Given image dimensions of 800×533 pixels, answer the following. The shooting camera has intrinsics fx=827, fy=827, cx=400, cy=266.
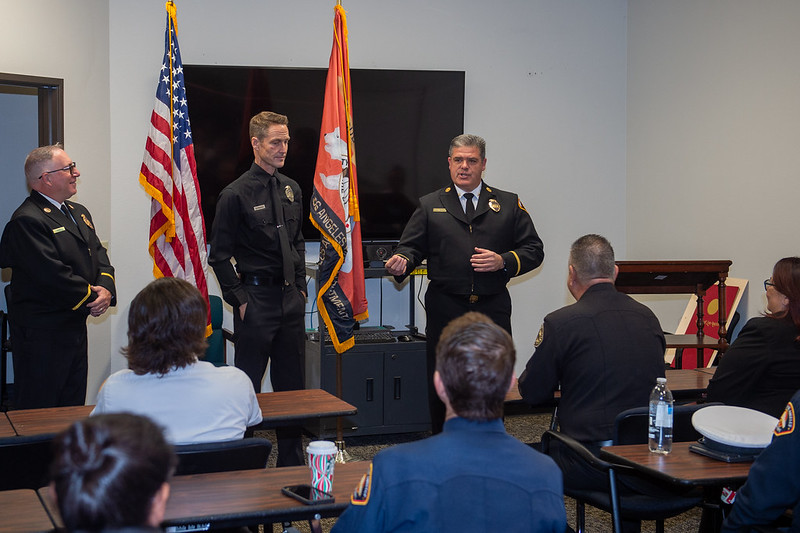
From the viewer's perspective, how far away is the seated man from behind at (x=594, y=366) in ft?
9.86

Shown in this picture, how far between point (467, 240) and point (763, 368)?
184cm

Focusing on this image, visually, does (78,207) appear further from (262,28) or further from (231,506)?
(231,506)

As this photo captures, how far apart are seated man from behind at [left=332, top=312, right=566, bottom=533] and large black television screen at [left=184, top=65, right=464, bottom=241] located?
4.24m

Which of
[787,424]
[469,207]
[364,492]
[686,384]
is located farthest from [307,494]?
[469,207]

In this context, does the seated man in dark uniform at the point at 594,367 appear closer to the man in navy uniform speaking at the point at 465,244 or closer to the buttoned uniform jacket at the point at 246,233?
the man in navy uniform speaking at the point at 465,244

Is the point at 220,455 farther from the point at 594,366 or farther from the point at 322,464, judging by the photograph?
the point at 594,366

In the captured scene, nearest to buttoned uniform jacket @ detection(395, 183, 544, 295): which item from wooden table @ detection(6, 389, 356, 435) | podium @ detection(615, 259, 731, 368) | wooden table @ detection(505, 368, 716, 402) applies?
podium @ detection(615, 259, 731, 368)

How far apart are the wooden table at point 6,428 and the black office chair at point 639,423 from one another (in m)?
2.02

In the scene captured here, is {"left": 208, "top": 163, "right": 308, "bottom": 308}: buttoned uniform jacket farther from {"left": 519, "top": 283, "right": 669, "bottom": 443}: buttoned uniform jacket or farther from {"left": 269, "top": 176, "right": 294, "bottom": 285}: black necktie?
{"left": 519, "top": 283, "right": 669, "bottom": 443}: buttoned uniform jacket

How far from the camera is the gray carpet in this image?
400 centimetres

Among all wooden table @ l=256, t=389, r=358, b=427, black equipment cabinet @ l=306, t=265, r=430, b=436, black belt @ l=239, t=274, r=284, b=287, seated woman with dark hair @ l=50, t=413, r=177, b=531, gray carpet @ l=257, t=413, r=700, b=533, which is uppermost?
black belt @ l=239, t=274, r=284, b=287

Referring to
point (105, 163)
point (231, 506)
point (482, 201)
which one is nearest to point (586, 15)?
point (482, 201)

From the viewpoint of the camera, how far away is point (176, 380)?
7.66ft

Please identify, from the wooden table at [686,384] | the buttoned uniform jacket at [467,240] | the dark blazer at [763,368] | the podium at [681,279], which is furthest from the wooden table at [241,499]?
the podium at [681,279]
